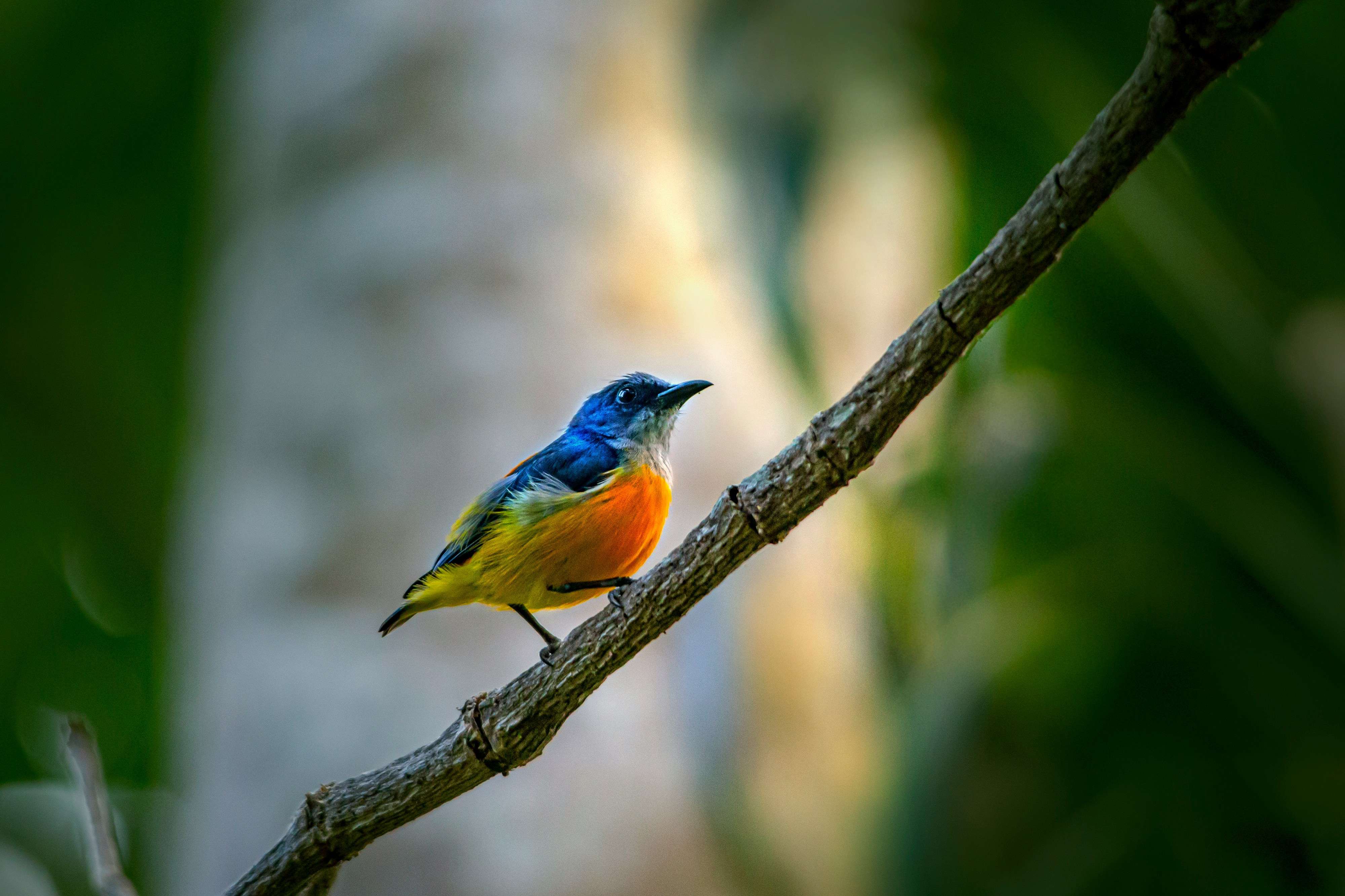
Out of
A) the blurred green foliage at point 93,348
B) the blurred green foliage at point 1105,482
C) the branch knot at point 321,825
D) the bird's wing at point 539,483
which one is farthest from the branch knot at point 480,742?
the blurred green foliage at point 93,348

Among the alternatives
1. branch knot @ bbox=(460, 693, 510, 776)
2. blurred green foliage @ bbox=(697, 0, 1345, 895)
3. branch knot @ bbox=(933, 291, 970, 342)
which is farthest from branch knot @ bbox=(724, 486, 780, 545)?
blurred green foliage @ bbox=(697, 0, 1345, 895)

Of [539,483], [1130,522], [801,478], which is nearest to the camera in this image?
[801,478]

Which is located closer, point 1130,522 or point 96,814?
point 96,814

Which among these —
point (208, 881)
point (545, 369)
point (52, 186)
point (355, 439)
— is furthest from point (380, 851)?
point (52, 186)

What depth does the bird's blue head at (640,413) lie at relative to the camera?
2521mm

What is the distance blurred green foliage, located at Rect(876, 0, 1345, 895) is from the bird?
5.90ft

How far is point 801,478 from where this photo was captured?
1.26 m

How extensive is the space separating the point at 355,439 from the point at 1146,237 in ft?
11.5

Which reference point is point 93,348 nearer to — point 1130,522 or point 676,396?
point 676,396

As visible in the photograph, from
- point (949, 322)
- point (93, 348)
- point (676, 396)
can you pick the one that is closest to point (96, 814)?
point (949, 322)

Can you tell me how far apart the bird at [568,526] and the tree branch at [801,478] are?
0.62 meters

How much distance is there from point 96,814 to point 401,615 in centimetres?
97

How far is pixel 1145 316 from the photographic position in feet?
Result: 17.3

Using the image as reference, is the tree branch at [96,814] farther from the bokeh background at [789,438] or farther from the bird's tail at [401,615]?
the bokeh background at [789,438]
